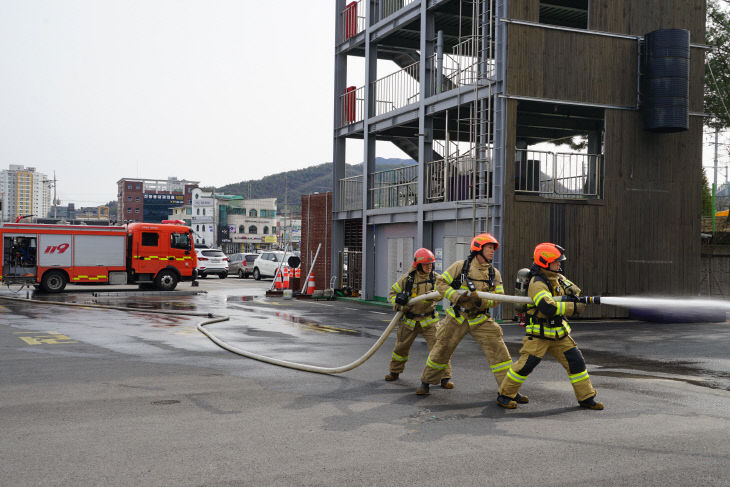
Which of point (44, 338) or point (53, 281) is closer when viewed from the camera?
point (44, 338)

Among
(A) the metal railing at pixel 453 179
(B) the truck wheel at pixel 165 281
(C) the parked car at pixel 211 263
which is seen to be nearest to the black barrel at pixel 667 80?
(A) the metal railing at pixel 453 179

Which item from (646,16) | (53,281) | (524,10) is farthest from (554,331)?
(53,281)

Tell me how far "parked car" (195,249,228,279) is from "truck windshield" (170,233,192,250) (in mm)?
10261

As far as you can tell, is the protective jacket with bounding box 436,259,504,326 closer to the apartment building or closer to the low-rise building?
the low-rise building

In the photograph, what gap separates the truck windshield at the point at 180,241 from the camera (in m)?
27.7

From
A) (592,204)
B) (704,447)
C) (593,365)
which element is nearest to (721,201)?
(592,204)

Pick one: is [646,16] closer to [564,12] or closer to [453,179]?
[564,12]

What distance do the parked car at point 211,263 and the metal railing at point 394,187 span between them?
1661 cm

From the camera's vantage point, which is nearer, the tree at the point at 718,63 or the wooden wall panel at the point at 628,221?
the wooden wall panel at the point at 628,221

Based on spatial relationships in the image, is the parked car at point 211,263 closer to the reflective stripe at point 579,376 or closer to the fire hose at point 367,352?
the fire hose at point 367,352

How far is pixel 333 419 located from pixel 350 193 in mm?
19195

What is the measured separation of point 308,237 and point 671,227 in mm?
13656

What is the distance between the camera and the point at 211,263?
3822cm

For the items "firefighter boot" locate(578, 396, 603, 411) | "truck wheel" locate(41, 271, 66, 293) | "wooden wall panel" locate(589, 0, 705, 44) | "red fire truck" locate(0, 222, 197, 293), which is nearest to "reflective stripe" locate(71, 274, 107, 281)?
"red fire truck" locate(0, 222, 197, 293)
